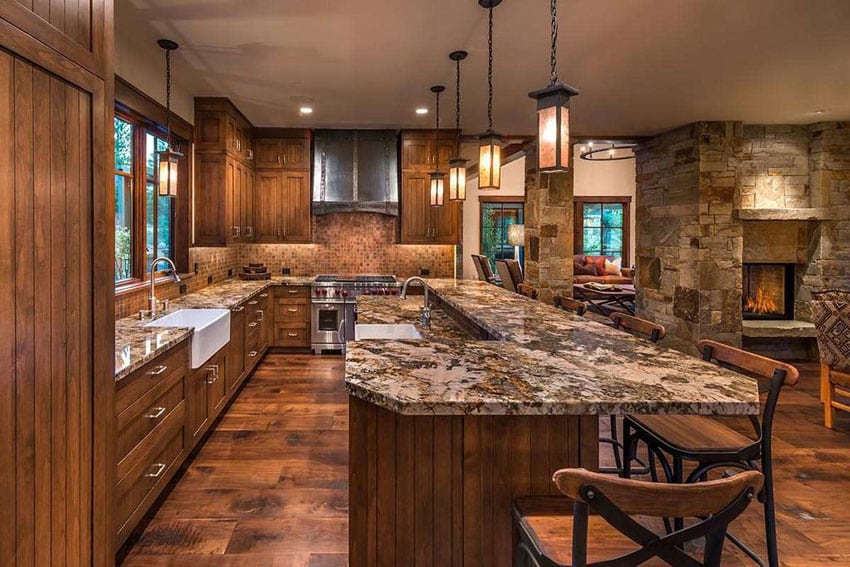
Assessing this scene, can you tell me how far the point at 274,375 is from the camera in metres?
5.07

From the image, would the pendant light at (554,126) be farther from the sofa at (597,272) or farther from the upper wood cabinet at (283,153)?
the sofa at (597,272)

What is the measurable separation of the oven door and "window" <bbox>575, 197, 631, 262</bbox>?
22.4 feet

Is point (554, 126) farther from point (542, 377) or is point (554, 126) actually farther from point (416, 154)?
point (416, 154)

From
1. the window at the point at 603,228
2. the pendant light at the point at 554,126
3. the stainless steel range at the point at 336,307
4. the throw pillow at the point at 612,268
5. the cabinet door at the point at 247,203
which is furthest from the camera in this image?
the window at the point at 603,228

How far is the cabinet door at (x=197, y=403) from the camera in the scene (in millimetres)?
2988

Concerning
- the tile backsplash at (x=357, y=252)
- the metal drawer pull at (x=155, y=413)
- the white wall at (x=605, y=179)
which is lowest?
the metal drawer pull at (x=155, y=413)

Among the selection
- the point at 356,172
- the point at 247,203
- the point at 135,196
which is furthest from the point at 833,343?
the point at 247,203

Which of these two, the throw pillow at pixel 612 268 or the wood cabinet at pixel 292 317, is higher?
the throw pillow at pixel 612 268

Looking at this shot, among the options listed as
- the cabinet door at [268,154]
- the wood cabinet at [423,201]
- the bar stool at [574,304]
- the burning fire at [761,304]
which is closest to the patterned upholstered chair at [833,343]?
the bar stool at [574,304]

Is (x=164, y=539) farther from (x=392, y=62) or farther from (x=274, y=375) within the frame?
(x=392, y=62)

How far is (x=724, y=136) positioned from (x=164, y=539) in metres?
6.12

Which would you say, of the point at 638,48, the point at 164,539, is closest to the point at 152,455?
the point at 164,539

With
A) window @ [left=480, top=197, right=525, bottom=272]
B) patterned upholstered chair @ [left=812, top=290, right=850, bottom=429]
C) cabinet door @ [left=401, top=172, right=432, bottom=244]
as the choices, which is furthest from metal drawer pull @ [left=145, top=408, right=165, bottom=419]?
window @ [left=480, top=197, right=525, bottom=272]

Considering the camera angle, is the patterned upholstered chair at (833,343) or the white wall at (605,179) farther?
the white wall at (605,179)
